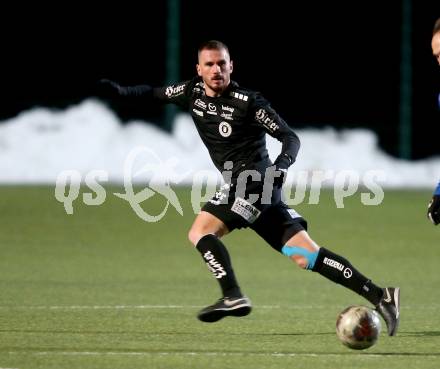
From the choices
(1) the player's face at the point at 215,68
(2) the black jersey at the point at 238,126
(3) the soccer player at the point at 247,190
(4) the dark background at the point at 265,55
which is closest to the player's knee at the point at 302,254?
(3) the soccer player at the point at 247,190

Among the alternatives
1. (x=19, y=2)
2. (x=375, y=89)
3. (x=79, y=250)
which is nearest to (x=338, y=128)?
(x=375, y=89)

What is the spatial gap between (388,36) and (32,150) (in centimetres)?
860

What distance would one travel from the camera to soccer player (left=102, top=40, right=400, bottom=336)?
866cm

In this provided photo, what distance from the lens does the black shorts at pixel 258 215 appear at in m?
8.73

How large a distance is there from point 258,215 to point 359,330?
1.30 m

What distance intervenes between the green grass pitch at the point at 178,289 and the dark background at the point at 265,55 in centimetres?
275

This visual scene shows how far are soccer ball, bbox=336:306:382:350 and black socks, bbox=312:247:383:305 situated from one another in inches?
30.0

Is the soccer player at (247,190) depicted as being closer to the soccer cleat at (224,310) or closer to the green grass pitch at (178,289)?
the soccer cleat at (224,310)

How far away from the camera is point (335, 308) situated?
11.1 m

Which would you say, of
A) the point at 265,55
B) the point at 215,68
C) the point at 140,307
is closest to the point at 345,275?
the point at 215,68

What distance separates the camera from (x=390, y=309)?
8.62 meters

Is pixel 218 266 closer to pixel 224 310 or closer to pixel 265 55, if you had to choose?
pixel 224 310

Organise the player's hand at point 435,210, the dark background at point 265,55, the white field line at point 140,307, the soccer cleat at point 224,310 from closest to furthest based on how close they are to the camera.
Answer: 1. the soccer cleat at point 224,310
2. the player's hand at point 435,210
3. the white field line at point 140,307
4. the dark background at point 265,55

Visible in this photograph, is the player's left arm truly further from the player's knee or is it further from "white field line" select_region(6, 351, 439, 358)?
"white field line" select_region(6, 351, 439, 358)
